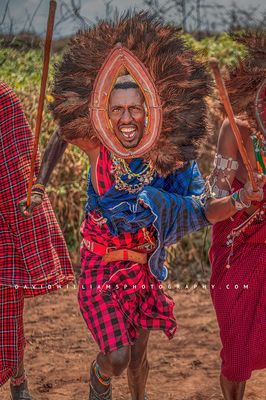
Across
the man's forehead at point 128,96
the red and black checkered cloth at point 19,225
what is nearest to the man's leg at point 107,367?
the red and black checkered cloth at point 19,225

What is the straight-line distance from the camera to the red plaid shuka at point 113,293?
4977 millimetres

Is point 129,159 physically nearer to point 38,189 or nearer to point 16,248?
point 38,189

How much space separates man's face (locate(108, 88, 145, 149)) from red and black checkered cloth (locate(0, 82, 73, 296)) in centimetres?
81

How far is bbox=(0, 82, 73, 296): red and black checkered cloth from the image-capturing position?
5.45 m

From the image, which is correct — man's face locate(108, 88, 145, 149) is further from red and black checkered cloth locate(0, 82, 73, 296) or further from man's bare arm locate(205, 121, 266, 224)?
red and black checkered cloth locate(0, 82, 73, 296)

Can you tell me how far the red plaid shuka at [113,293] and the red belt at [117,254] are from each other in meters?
0.03

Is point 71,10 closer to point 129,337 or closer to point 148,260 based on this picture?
point 148,260

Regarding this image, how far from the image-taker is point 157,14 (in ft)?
16.4

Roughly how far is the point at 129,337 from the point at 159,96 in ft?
4.14

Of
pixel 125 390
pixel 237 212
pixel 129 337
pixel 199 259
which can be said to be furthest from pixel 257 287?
pixel 199 259

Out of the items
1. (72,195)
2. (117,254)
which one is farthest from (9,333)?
(72,195)

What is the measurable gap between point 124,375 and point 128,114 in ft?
6.92

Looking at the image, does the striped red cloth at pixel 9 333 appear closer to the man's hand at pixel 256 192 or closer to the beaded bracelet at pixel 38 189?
the beaded bracelet at pixel 38 189

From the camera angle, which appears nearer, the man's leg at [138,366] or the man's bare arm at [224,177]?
the man's bare arm at [224,177]
